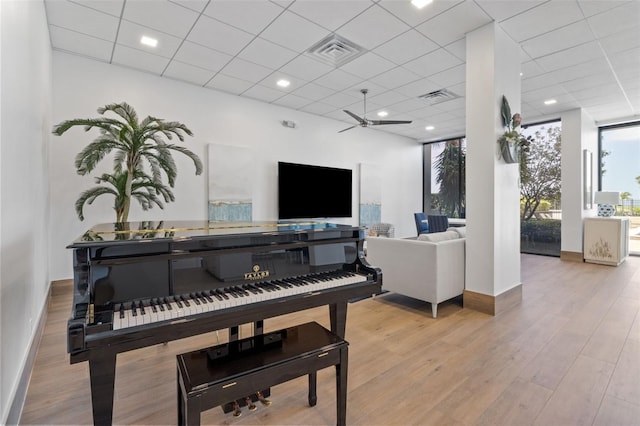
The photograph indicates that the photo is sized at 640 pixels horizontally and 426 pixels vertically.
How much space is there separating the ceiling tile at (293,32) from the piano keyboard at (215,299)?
2.78 m

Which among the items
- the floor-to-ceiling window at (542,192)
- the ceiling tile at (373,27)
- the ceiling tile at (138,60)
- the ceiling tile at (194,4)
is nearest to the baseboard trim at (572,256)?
the floor-to-ceiling window at (542,192)

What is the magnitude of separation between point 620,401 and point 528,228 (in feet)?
20.2

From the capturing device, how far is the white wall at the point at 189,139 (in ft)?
13.0

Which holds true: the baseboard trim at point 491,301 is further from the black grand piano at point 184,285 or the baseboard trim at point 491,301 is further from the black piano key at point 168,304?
the black piano key at point 168,304

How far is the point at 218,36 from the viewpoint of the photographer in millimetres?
3547

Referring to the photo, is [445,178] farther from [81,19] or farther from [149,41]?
[81,19]

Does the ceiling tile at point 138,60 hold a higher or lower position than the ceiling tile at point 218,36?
higher

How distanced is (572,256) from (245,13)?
725 cm

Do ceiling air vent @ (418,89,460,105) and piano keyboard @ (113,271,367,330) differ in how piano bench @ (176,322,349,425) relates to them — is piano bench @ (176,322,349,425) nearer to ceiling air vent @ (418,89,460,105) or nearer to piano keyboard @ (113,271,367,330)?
piano keyboard @ (113,271,367,330)

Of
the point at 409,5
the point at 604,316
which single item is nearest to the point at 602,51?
the point at 409,5

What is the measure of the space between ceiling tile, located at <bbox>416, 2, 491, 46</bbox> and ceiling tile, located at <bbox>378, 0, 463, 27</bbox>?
0.25 feet

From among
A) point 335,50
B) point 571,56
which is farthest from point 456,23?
point 571,56

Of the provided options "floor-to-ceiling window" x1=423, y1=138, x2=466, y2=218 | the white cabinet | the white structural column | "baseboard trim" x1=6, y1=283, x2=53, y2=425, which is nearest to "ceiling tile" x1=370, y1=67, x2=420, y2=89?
the white structural column

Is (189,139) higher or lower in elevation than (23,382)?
higher
